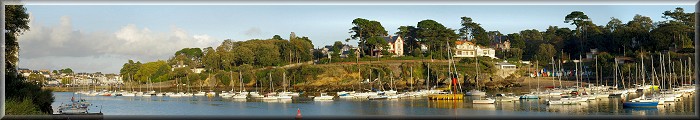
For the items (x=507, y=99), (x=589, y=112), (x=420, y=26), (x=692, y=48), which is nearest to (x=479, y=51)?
(x=420, y=26)

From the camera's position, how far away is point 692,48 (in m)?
75.2

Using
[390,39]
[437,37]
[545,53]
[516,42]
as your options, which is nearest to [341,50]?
[390,39]

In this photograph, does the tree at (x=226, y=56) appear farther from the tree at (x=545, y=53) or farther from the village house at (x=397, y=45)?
the tree at (x=545, y=53)

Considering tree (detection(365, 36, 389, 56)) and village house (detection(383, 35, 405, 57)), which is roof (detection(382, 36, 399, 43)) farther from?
tree (detection(365, 36, 389, 56))

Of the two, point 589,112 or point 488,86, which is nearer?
point 589,112

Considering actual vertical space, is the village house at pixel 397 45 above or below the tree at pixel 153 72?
above

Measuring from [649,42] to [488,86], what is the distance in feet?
73.1

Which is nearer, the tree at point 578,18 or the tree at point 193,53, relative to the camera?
the tree at point 578,18

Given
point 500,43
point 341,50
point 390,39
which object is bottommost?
point 341,50

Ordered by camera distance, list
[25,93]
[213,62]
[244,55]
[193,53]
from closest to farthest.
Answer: [25,93], [244,55], [213,62], [193,53]

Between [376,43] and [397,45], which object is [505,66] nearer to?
[376,43]

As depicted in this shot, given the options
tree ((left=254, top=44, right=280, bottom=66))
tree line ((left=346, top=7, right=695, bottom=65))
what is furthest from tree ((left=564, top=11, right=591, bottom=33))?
tree ((left=254, top=44, right=280, bottom=66))

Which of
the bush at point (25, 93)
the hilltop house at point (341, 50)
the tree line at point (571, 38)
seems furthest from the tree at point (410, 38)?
the bush at point (25, 93)

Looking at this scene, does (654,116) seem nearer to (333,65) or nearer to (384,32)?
(333,65)
